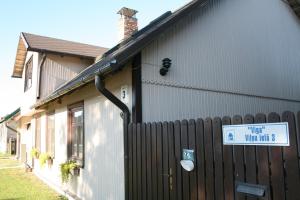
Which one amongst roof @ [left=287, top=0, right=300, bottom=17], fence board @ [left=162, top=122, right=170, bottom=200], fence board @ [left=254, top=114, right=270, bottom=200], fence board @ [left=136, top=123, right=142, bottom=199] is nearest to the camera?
fence board @ [left=254, top=114, right=270, bottom=200]

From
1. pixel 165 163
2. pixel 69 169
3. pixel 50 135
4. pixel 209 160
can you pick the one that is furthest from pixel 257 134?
pixel 50 135

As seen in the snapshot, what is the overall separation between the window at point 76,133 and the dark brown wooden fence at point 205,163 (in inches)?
Answer: 117

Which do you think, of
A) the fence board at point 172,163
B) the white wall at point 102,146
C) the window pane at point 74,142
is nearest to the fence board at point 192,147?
the fence board at point 172,163

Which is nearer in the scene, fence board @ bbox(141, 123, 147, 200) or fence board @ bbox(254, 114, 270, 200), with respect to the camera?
fence board @ bbox(254, 114, 270, 200)

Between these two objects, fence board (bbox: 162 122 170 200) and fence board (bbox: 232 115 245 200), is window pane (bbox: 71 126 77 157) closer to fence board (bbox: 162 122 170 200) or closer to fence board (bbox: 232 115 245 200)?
fence board (bbox: 162 122 170 200)

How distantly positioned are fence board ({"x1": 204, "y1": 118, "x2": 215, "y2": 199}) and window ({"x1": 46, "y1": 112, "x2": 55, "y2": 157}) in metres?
7.90

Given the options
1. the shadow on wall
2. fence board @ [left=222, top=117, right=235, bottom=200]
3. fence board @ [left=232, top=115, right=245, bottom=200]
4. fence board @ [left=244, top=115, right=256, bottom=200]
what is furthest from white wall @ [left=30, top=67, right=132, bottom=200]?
fence board @ [left=244, top=115, right=256, bottom=200]

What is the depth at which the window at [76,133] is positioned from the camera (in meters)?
7.88

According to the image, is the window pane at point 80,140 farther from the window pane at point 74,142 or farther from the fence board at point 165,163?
the fence board at point 165,163

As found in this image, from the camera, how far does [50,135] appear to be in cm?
1122

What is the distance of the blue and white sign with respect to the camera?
304 centimetres

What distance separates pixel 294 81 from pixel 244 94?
321 centimetres

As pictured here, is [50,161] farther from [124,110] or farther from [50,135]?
[124,110]

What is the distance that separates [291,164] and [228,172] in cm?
78
